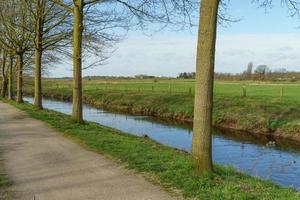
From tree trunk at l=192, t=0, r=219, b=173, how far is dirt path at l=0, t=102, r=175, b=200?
1426 millimetres

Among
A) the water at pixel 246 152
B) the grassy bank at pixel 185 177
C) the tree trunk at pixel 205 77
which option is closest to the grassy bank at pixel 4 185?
the grassy bank at pixel 185 177

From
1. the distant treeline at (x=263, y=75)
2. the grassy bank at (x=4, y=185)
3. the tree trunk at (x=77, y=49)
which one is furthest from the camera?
the distant treeline at (x=263, y=75)

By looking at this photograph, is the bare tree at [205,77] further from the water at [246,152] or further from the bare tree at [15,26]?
the bare tree at [15,26]

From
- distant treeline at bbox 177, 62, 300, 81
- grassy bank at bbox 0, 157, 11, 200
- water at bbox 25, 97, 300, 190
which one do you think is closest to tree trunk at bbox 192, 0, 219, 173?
water at bbox 25, 97, 300, 190

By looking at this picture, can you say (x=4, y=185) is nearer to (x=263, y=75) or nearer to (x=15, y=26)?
(x=15, y=26)

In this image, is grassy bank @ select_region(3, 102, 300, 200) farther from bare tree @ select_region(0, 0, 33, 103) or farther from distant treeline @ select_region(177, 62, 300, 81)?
distant treeline @ select_region(177, 62, 300, 81)

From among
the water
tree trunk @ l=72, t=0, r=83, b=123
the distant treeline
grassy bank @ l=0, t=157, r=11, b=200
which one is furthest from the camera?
the distant treeline

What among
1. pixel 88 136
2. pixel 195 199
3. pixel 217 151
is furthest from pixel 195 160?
pixel 217 151

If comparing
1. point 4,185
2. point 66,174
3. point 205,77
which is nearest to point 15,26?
point 66,174

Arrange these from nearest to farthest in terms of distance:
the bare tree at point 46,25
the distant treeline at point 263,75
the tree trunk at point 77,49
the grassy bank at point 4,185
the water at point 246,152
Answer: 1. the grassy bank at point 4,185
2. the water at point 246,152
3. the tree trunk at point 77,49
4. the bare tree at point 46,25
5. the distant treeline at point 263,75

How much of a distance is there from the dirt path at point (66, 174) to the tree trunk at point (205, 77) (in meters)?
1.43

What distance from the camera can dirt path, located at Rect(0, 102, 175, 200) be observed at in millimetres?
8328

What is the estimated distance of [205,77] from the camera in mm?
9531

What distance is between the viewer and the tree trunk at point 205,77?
9.50 meters
